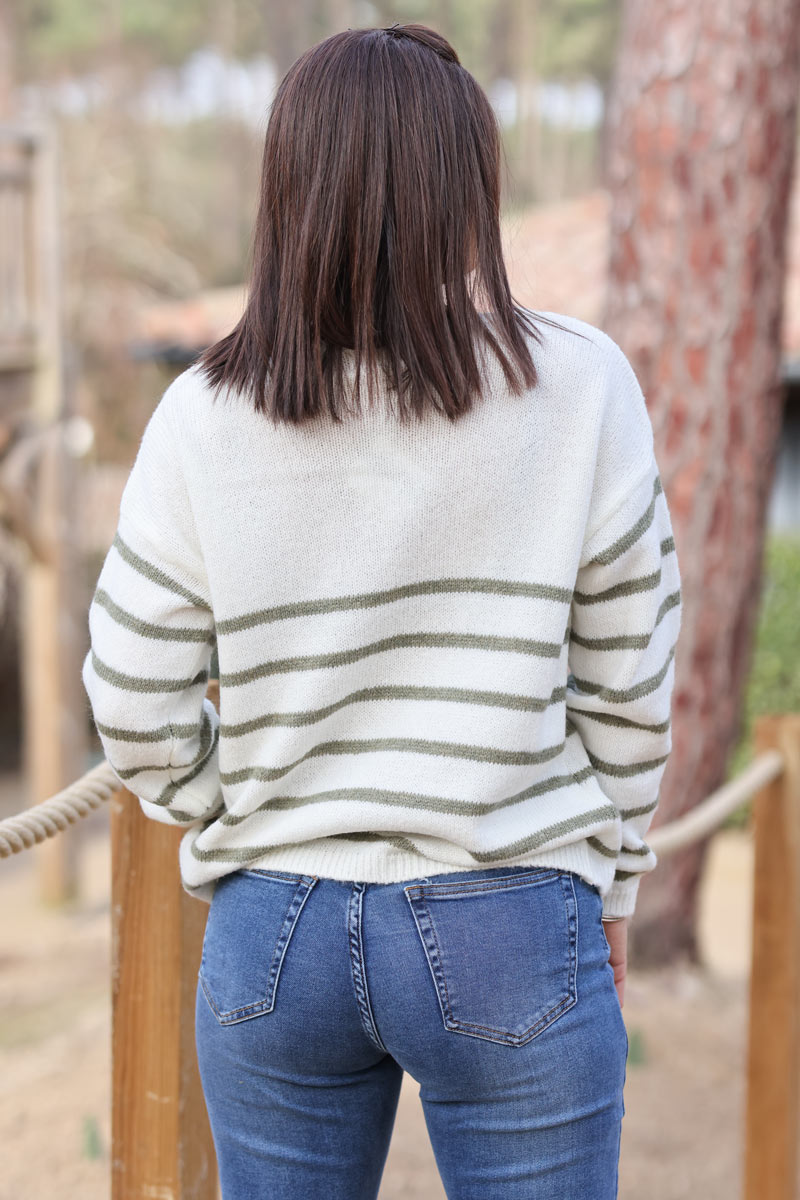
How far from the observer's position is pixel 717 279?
158 inches

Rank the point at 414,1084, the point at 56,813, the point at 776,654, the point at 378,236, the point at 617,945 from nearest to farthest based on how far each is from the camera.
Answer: the point at 378,236 → the point at 617,945 → the point at 56,813 → the point at 414,1084 → the point at 776,654

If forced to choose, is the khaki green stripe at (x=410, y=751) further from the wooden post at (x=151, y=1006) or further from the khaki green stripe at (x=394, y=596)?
A: the wooden post at (x=151, y=1006)

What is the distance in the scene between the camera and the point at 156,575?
1.10 meters

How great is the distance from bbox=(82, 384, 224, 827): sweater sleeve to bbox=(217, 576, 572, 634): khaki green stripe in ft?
0.17

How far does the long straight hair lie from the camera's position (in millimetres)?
1027

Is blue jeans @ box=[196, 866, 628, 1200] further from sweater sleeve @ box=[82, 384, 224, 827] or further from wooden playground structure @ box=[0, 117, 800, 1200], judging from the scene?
wooden playground structure @ box=[0, 117, 800, 1200]

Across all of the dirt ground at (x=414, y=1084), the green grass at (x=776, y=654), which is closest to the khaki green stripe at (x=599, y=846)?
the dirt ground at (x=414, y=1084)

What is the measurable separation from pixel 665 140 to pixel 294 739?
3.37 metres

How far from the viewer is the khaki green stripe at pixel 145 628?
1.10 meters

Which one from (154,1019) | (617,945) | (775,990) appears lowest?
(775,990)

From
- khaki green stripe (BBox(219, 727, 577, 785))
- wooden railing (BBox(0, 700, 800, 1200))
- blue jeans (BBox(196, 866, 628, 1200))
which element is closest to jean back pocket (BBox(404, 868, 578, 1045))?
blue jeans (BBox(196, 866, 628, 1200))

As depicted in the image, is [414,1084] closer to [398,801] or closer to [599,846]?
[599,846]

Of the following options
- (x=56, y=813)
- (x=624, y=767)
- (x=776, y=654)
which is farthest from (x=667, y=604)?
(x=776, y=654)

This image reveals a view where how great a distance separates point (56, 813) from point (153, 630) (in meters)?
0.44
